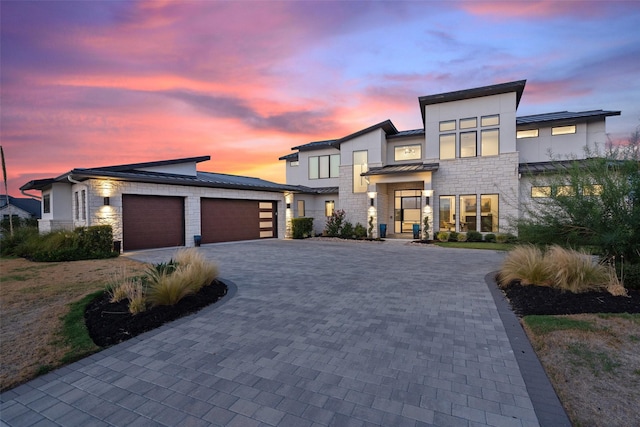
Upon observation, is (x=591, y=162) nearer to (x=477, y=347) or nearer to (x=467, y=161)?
(x=477, y=347)

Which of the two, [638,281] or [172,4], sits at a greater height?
[172,4]

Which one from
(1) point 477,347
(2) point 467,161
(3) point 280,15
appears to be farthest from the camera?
(2) point 467,161

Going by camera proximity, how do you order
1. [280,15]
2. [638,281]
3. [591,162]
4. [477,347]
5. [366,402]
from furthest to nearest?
[280,15], [591,162], [638,281], [477,347], [366,402]

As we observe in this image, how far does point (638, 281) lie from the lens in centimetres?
539

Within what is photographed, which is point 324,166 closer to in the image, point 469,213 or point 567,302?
point 469,213

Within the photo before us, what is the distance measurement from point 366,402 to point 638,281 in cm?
623

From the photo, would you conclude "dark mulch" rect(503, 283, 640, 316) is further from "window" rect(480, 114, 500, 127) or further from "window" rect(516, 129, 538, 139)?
Result: "window" rect(516, 129, 538, 139)

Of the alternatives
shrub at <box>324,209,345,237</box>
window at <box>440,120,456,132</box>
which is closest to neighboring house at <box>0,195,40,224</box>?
shrub at <box>324,209,345,237</box>

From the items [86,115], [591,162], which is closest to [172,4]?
[86,115]

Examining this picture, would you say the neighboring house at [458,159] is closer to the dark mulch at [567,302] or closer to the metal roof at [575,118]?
the metal roof at [575,118]

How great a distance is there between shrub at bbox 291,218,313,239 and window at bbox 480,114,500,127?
40.5 feet

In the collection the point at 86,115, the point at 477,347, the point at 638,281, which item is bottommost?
the point at 477,347

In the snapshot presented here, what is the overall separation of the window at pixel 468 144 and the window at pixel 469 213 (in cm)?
252

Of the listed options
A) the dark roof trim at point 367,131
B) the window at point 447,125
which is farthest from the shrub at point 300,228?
the window at point 447,125
